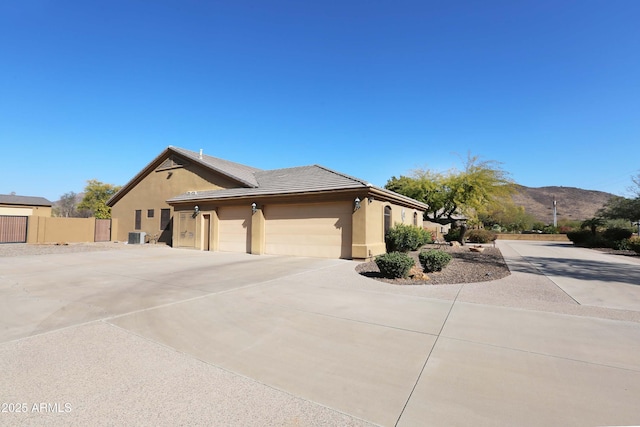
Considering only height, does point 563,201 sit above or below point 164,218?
above

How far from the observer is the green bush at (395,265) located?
9.01 m

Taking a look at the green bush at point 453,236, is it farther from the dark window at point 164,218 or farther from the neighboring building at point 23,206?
the neighboring building at point 23,206

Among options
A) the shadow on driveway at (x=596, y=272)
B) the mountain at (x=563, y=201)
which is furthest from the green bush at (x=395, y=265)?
the mountain at (x=563, y=201)

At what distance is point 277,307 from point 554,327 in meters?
4.82

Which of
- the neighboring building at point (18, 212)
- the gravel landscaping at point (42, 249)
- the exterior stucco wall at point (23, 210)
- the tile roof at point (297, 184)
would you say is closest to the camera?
the tile roof at point (297, 184)

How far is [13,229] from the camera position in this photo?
22.7 m

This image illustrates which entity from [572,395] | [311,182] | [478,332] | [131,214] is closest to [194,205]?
[311,182]

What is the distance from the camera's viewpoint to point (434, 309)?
6.15 m

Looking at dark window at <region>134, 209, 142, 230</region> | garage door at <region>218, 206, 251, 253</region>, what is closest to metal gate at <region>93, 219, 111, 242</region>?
dark window at <region>134, 209, 142, 230</region>

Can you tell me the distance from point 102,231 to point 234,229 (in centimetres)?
1651

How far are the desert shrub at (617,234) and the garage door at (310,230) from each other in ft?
71.3

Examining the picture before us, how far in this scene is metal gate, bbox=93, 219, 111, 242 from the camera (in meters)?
26.4

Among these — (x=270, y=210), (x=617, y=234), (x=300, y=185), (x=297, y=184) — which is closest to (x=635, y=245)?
(x=617, y=234)

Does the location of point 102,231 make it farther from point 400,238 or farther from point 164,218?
point 400,238
